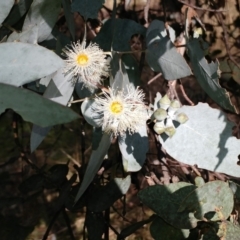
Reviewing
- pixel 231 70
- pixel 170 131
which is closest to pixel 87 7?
pixel 170 131

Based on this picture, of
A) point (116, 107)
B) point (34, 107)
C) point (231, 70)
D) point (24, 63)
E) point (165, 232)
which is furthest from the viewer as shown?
point (231, 70)

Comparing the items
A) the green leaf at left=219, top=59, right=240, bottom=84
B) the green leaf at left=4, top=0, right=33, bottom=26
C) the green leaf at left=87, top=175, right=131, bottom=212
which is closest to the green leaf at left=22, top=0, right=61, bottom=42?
the green leaf at left=4, top=0, right=33, bottom=26

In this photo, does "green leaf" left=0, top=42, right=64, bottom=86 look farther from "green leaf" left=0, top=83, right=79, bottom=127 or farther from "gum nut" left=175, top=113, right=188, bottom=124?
"gum nut" left=175, top=113, right=188, bottom=124

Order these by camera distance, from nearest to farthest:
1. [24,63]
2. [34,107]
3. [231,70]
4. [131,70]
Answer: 1. [34,107]
2. [24,63]
3. [131,70]
4. [231,70]

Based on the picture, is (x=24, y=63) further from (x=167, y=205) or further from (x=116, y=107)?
(x=167, y=205)

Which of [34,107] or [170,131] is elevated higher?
[34,107]

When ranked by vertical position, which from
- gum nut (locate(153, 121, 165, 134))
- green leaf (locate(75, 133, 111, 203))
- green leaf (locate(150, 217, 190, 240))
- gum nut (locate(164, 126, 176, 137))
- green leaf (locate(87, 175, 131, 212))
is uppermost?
gum nut (locate(153, 121, 165, 134))
